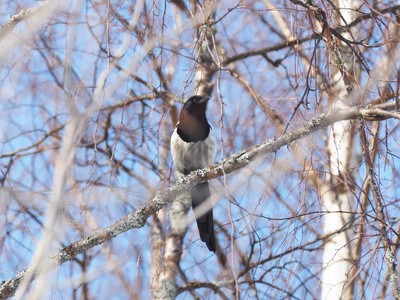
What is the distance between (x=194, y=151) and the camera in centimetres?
321

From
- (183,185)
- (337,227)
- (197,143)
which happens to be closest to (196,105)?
(197,143)

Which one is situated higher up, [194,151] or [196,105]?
[196,105]

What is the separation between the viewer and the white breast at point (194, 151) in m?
3.20

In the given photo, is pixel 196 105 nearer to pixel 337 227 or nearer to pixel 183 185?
pixel 183 185

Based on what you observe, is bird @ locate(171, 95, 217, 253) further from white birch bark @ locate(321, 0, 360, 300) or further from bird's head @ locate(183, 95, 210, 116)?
white birch bark @ locate(321, 0, 360, 300)

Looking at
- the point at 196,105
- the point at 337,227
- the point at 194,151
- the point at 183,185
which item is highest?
Answer: the point at 196,105

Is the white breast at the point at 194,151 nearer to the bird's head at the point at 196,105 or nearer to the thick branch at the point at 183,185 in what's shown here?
the bird's head at the point at 196,105

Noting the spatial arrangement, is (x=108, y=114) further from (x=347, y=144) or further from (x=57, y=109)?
(x=347, y=144)

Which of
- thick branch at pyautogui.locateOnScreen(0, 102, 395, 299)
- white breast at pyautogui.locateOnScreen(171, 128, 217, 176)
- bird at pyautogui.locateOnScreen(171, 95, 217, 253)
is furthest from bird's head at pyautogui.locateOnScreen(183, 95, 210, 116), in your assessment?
thick branch at pyautogui.locateOnScreen(0, 102, 395, 299)

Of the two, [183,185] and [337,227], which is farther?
[337,227]

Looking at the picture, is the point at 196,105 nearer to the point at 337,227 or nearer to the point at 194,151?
the point at 194,151

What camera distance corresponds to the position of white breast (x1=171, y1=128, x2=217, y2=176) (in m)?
3.20

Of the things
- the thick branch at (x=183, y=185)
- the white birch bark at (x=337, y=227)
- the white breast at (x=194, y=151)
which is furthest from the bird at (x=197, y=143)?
the thick branch at (x=183, y=185)

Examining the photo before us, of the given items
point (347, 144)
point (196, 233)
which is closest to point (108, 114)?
point (196, 233)
